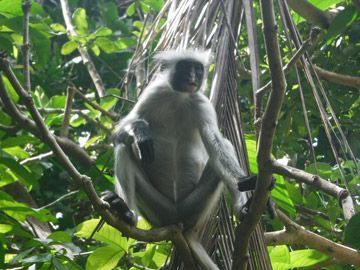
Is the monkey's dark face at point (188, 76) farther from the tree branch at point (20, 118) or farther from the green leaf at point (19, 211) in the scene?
the green leaf at point (19, 211)

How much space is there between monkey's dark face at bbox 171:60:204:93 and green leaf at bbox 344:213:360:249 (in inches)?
76.2

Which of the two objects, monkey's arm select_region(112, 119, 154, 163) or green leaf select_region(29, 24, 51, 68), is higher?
green leaf select_region(29, 24, 51, 68)

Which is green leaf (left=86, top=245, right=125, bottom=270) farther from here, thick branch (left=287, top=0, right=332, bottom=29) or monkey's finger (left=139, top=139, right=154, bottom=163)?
thick branch (left=287, top=0, right=332, bottom=29)

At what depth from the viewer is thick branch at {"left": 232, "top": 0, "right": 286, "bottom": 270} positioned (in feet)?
7.82

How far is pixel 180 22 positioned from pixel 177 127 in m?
1.19

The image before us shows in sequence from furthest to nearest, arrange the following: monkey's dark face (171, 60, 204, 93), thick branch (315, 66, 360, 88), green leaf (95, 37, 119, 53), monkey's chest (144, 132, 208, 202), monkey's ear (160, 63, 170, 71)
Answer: green leaf (95, 37, 119, 53)
thick branch (315, 66, 360, 88)
monkey's ear (160, 63, 170, 71)
monkey's dark face (171, 60, 204, 93)
monkey's chest (144, 132, 208, 202)

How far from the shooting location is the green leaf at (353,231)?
3.07 m

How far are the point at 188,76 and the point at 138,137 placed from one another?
98cm

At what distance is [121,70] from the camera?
8492mm

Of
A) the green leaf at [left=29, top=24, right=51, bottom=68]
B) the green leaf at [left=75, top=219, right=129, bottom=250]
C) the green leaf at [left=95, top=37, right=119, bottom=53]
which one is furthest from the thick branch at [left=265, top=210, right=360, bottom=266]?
the green leaf at [left=95, top=37, right=119, bottom=53]

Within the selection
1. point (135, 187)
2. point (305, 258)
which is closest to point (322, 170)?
point (305, 258)

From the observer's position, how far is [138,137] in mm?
4070

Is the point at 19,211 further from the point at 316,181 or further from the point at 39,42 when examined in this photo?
the point at 316,181

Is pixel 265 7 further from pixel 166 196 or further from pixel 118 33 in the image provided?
pixel 118 33
